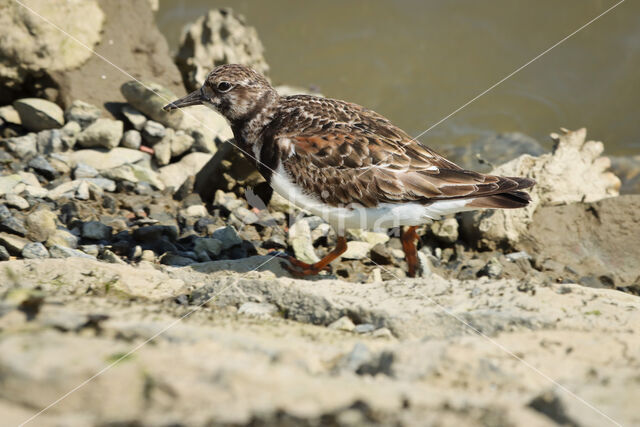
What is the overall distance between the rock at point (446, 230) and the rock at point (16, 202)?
3766mm

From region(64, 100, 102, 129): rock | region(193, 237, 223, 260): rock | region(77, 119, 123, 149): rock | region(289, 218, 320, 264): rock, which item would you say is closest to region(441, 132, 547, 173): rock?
region(289, 218, 320, 264): rock

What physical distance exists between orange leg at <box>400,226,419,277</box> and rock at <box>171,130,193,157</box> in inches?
107

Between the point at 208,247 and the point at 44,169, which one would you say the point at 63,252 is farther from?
the point at 44,169

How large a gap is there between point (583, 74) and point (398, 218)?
7371 millimetres

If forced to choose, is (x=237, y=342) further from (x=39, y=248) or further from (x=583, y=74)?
(x=583, y=74)

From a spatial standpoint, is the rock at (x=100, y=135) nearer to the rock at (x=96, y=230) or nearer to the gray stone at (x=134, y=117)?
the gray stone at (x=134, y=117)

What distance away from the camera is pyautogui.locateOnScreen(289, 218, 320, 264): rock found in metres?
5.62

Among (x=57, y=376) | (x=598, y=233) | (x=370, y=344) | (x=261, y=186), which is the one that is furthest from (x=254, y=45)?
(x=57, y=376)

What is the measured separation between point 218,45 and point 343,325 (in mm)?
6296

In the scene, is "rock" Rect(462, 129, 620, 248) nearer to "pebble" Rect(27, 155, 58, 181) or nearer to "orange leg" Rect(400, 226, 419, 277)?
"orange leg" Rect(400, 226, 419, 277)

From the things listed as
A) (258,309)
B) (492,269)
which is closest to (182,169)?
(258,309)

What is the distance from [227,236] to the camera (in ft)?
18.6

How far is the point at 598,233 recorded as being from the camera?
6043mm

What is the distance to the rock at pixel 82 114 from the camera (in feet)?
22.2
